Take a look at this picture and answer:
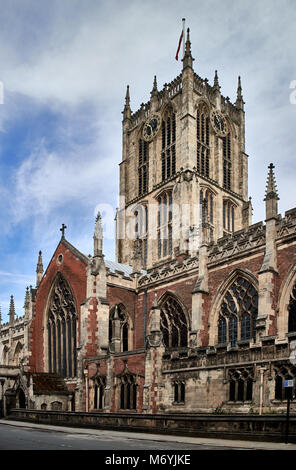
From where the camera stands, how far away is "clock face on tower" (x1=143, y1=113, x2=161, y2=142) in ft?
196

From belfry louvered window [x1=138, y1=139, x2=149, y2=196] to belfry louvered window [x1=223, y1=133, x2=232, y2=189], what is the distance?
8.94 metres

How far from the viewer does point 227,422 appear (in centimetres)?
1619

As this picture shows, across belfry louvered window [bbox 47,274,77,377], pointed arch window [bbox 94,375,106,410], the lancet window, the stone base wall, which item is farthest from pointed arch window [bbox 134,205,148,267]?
the stone base wall

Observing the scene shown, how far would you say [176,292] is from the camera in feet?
118

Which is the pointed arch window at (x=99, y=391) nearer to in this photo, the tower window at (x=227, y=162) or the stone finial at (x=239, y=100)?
the tower window at (x=227, y=162)

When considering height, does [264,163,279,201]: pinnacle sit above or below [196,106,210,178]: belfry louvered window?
below

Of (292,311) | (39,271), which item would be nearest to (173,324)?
(292,311)

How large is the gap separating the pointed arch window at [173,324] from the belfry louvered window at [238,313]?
3.98 meters

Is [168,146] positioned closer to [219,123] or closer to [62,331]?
[219,123]

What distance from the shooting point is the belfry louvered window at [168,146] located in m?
56.5

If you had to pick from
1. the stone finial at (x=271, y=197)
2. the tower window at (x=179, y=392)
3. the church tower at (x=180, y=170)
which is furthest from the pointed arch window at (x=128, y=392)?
the church tower at (x=180, y=170)

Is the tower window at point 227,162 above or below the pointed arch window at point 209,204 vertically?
above

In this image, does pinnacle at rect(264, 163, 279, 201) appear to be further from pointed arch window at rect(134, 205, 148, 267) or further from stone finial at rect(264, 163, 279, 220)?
pointed arch window at rect(134, 205, 148, 267)
